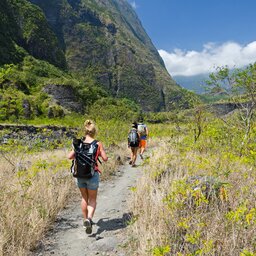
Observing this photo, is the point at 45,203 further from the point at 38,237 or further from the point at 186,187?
the point at 186,187

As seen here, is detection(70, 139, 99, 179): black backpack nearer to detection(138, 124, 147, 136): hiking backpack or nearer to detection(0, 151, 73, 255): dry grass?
detection(0, 151, 73, 255): dry grass

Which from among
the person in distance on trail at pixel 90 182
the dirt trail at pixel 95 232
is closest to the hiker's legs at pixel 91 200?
the person in distance on trail at pixel 90 182

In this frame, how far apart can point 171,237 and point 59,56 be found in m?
158

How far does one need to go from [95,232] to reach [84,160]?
1.39 m

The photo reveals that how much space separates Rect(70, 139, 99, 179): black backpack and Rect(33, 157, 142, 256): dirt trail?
3.62 ft

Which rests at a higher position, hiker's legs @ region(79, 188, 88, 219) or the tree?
the tree

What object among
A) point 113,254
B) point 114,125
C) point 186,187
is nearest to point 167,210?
point 186,187

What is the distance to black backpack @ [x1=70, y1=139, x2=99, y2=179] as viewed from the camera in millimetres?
5613

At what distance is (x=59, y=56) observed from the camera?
154 m

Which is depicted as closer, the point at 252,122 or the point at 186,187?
the point at 186,187

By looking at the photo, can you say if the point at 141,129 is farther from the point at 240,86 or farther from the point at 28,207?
the point at 28,207

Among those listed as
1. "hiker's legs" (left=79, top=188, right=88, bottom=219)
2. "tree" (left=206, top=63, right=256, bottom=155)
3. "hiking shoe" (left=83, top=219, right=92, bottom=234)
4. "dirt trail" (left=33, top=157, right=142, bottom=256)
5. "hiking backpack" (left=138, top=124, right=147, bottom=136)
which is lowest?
"dirt trail" (left=33, top=157, right=142, bottom=256)

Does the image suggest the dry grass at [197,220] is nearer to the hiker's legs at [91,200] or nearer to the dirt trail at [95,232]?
the dirt trail at [95,232]

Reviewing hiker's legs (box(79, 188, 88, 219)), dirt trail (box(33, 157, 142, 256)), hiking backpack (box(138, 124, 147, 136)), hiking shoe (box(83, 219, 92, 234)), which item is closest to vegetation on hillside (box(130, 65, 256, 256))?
dirt trail (box(33, 157, 142, 256))
